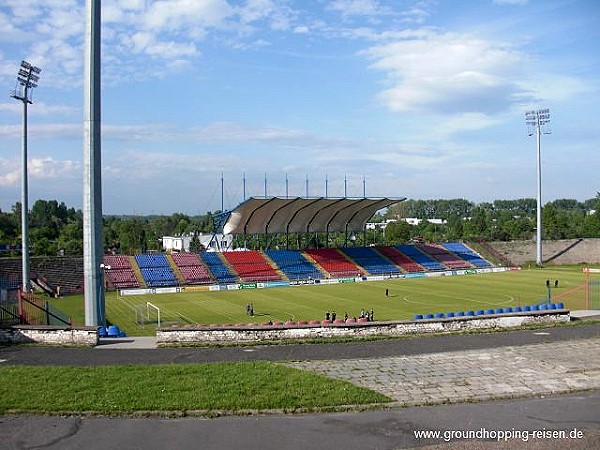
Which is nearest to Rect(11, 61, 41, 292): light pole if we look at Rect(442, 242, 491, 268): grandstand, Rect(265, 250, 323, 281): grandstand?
Rect(265, 250, 323, 281): grandstand

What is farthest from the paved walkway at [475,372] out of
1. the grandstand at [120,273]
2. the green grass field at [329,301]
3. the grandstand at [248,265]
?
the grandstand at [248,265]

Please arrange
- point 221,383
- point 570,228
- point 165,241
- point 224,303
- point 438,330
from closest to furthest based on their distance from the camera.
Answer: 1. point 221,383
2. point 438,330
3. point 224,303
4. point 570,228
5. point 165,241

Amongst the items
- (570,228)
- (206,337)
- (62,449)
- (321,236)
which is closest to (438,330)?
(206,337)

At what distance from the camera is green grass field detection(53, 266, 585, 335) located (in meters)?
37.5

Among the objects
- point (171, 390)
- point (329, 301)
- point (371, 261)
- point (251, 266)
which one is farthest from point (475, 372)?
point (371, 261)

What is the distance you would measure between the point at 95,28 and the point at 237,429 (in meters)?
19.3

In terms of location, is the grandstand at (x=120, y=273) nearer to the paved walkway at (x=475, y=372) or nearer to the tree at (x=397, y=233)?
the paved walkway at (x=475, y=372)

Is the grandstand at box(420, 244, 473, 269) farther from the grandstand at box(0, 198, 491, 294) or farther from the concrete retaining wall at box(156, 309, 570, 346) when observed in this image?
the concrete retaining wall at box(156, 309, 570, 346)

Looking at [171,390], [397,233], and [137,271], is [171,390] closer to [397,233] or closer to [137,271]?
[137,271]

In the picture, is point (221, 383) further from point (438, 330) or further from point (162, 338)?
point (438, 330)

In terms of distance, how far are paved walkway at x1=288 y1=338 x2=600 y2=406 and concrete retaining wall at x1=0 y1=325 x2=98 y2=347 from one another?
7.79 metres

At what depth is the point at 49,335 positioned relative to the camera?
64.1 feet

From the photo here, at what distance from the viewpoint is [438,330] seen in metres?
21.5

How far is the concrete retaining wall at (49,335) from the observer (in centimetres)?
1948
